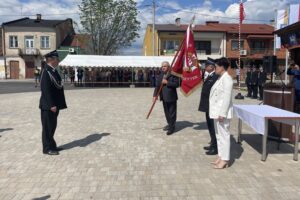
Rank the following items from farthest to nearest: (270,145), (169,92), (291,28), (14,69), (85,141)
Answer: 1. (14,69)
2. (291,28)
3. (169,92)
4. (85,141)
5. (270,145)

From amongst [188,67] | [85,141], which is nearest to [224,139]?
[188,67]

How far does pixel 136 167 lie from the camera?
6.02 m

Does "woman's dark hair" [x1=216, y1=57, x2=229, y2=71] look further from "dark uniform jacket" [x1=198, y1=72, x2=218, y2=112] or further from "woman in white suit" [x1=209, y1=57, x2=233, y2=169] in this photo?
"dark uniform jacket" [x1=198, y1=72, x2=218, y2=112]

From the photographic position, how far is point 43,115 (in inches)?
269

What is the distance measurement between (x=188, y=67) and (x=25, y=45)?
47755mm

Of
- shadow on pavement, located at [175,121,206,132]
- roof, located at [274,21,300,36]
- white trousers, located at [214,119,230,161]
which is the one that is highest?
roof, located at [274,21,300,36]

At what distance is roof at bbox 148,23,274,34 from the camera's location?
53.9m

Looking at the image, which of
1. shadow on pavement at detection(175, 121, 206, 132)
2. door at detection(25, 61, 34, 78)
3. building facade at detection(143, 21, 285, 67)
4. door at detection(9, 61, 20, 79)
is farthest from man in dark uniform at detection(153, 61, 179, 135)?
door at detection(9, 61, 20, 79)

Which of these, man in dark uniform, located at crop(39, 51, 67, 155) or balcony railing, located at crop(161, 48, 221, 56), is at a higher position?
balcony railing, located at crop(161, 48, 221, 56)

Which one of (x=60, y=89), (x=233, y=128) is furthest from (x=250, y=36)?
(x=60, y=89)

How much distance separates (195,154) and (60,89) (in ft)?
9.44

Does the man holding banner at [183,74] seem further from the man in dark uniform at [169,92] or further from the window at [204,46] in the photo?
the window at [204,46]

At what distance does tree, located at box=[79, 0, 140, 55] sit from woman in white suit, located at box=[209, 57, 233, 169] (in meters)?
36.8

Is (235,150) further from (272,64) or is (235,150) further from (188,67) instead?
(272,64)
